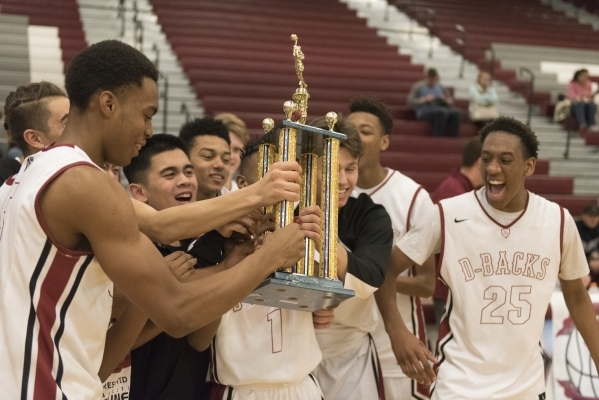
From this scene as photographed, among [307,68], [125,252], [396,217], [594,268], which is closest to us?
[125,252]

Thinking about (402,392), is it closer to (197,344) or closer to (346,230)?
(346,230)

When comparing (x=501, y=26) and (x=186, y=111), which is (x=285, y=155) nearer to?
(x=186, y=111)

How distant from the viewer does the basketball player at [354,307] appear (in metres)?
3.62

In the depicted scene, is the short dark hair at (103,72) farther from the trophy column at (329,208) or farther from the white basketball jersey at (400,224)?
the white basketball jersey at (400,224)

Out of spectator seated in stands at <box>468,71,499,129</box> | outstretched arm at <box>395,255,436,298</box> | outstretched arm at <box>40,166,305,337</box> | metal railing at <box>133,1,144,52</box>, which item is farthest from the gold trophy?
metal railing at <box>133,1,144,52</box>

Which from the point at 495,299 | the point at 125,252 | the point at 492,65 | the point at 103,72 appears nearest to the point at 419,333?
the point at 495,299

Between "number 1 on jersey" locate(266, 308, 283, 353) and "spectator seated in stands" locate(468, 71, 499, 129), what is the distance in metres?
10.3

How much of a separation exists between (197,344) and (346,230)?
0.97 meters

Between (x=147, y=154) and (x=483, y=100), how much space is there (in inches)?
401

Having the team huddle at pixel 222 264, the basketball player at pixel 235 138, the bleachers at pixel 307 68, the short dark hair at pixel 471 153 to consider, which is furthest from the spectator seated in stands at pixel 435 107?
the team huddle at pixel 222 264

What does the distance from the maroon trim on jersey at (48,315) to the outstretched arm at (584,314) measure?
8.42ft

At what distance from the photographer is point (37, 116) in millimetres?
3621

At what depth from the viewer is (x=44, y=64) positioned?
1195 centimetres

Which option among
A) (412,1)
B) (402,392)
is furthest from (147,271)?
(412,1)
